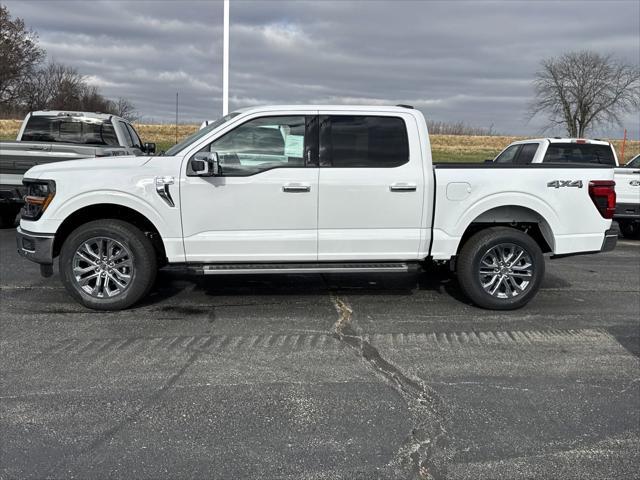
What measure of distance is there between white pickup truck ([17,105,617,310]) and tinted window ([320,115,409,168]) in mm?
11

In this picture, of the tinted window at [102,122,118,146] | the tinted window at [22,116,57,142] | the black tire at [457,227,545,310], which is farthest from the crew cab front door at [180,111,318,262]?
the tinted window at [22,116,57,142]

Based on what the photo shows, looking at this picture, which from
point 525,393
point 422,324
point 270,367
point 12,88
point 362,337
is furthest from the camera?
point 12,88

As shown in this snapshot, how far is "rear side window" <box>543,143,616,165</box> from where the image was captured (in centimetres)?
1111

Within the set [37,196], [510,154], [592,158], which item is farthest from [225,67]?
[37,196]

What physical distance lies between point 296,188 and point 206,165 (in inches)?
34.6

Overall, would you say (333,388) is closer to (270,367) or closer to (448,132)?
(270,367)

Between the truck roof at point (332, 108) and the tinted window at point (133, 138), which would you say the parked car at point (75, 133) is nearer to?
the tinted window at point (133, 138)

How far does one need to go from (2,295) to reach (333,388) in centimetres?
428

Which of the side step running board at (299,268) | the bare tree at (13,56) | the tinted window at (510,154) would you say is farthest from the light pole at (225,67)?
the bare tree at (13,56)

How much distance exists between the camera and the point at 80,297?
569 cm

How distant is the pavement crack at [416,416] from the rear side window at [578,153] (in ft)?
24.5

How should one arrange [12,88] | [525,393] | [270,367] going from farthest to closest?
[12,88] → [270,367] → [525,393]

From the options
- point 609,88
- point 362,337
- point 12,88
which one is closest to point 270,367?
point 362,337

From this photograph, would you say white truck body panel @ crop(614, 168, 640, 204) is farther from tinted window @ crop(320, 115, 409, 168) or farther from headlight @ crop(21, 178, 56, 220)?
headlight @ crop(21, 178, 56, 220)
